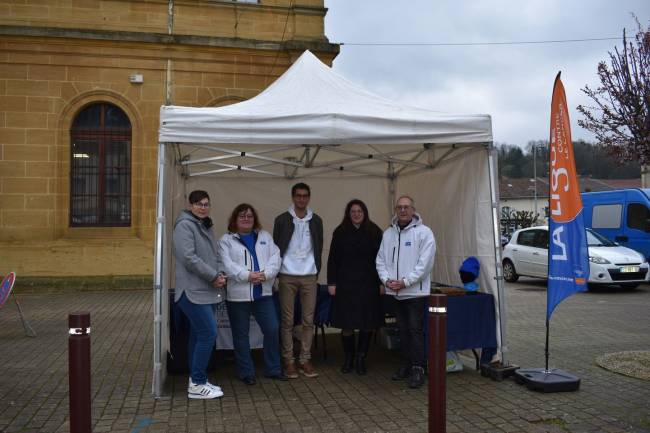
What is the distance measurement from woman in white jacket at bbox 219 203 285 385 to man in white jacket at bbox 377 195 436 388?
1103 mm

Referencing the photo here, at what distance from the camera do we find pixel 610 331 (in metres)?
8.55

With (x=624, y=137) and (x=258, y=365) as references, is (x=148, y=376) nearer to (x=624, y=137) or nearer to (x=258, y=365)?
(x=258, y=365)

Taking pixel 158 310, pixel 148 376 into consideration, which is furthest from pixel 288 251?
pixel 148 376

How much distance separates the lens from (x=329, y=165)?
8.39 meters

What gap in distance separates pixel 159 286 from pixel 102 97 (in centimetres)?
966

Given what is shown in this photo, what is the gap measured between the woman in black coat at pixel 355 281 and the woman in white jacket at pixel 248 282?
0.65 metres

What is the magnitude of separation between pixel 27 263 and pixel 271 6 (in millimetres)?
8170

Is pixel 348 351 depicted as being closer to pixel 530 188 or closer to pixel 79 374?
pixel 79 374

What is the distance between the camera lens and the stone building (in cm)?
1324

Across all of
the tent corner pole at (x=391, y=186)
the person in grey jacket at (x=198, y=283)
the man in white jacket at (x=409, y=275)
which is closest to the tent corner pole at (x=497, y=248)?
the man in white jacket at (x=409, y=275)

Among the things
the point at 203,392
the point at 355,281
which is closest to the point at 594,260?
the point at 355,281

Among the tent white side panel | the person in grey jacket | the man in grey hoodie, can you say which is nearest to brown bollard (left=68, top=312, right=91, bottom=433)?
the person in grey jacket

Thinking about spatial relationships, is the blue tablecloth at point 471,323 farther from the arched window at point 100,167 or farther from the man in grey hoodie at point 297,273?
the arched window at point 100,167

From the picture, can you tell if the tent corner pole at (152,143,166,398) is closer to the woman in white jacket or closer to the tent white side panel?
the woman in white jacket
